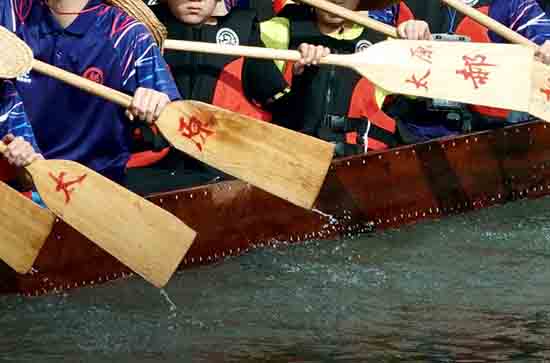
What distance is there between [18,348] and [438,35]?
6.45 feet

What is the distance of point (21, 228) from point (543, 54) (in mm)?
1877

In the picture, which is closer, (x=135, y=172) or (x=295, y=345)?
(x=295, y=345)

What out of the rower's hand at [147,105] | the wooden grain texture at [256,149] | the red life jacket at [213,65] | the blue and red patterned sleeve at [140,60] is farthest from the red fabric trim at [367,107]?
the rower's hand at [147,105]

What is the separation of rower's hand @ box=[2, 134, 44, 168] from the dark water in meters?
0.40

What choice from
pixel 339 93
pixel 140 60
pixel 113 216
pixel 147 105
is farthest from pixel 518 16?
pixel 113 216

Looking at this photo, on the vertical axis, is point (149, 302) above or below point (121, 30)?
below

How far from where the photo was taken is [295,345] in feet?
17.2

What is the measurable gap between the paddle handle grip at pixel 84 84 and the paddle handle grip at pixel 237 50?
1.64 ft

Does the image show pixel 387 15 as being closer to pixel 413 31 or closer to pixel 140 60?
pixel 413 31

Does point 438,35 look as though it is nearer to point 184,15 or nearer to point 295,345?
point 184,15

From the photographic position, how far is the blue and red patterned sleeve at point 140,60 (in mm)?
5688

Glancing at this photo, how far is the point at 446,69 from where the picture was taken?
600 centimetres

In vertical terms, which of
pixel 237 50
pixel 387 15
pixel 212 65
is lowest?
pixel 212 65

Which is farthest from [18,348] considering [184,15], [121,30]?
[184,15]
